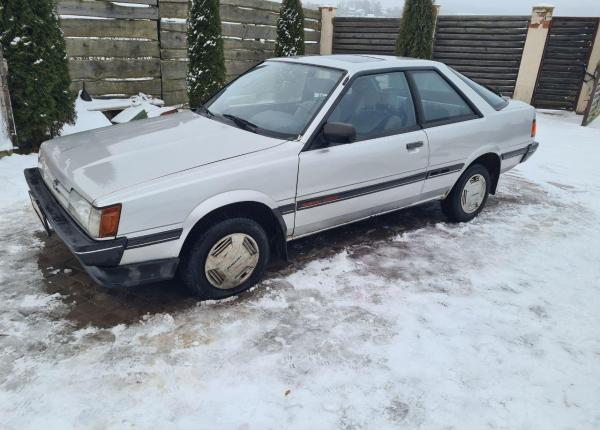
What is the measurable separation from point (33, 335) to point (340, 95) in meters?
2.61

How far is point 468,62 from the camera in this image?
1186 cm

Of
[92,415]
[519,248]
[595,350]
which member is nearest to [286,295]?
[92,415]

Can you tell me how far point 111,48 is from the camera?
7906 mm

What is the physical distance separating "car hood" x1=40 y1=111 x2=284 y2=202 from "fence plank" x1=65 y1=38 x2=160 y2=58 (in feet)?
15.7

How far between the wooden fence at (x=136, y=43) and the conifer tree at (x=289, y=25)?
0.75 m

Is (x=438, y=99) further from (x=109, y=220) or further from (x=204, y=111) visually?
(x=109, y=220)

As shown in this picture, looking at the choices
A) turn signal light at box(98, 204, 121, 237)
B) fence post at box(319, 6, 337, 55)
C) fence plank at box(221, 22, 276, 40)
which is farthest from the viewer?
fence post at box(319, 6, 337, 55)

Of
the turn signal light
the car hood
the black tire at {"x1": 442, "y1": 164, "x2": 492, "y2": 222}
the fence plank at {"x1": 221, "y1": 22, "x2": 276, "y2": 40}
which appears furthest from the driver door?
the fence plank at {"x1": 221, "y1": 22, "x2": 276, "y2": 40}

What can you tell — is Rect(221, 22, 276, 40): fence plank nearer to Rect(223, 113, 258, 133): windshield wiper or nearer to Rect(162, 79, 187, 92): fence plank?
Rect(162, 79, 187, 92): fence plank

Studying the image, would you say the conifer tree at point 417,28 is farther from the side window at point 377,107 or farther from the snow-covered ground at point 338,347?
the snow-covered ground at point 338,347

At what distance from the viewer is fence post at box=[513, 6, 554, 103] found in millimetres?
10891

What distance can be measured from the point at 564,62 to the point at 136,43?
9.68 meters

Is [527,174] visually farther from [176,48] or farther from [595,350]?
[176,48]

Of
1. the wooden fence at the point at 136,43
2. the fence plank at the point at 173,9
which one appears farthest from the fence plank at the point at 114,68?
the fence plank at the point at 173,9
